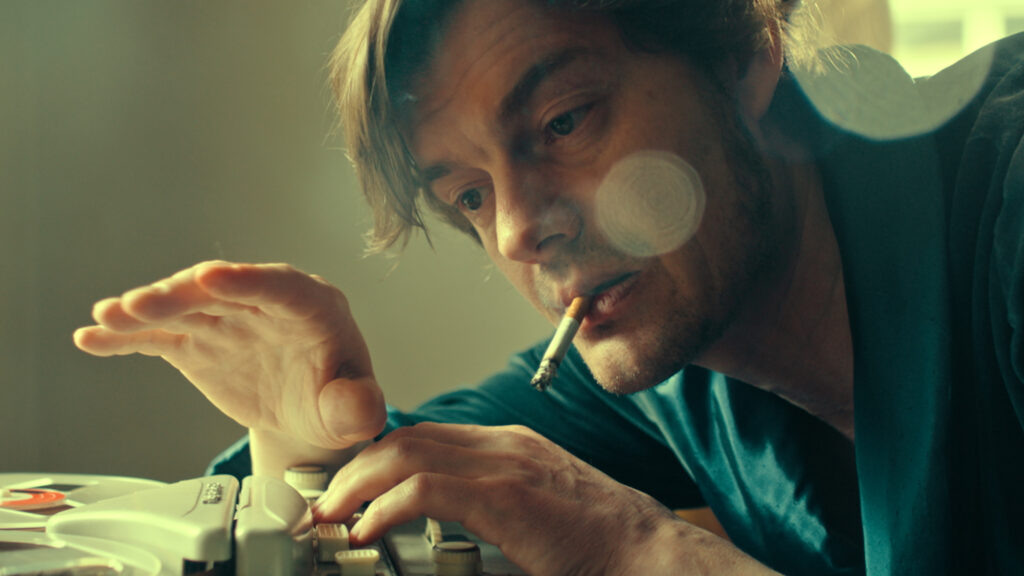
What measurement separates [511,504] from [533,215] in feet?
0.90

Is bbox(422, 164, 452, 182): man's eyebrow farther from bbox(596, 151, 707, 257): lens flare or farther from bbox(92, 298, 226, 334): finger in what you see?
bbox(92, 298, 226, 334): finger

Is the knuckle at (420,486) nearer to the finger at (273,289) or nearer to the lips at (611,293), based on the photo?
the finger at (273,289)

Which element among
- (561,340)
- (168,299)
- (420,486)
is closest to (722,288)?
(561,340)

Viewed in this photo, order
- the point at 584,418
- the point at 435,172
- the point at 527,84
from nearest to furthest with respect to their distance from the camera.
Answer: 1. the point at 527,84
2. the point at 435,172
3. the point at 584,418

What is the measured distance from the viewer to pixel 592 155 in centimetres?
76

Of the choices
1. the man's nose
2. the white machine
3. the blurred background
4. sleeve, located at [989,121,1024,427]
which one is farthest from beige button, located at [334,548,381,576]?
the blurred background

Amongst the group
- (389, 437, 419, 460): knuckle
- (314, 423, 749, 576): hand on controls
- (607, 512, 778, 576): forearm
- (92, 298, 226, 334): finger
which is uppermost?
(92, 298, 226, 334): finger

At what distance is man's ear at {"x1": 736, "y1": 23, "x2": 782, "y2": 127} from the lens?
85cm

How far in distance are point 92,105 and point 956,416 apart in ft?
4.61

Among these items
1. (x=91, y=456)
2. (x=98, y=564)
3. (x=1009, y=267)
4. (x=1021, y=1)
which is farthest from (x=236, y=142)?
(x=1021, y=1)

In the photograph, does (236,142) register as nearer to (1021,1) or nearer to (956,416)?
(956,416)

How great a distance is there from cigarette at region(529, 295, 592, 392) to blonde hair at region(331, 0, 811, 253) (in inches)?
9.6

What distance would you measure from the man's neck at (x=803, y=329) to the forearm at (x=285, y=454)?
42 cm

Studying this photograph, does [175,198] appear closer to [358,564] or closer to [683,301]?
[683,301]
